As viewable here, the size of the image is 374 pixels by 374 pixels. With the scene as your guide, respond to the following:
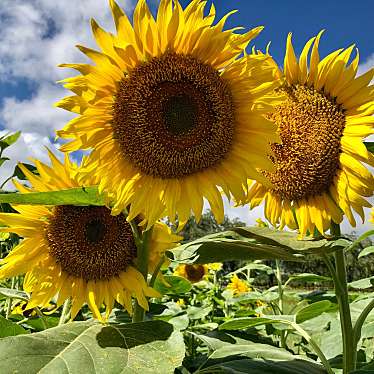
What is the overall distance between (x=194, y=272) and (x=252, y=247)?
16.8 feet

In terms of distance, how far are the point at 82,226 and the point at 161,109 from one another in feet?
1.80

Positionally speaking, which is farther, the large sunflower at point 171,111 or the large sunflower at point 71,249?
the large sunflower at point 71,249

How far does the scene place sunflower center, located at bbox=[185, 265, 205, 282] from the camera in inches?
256

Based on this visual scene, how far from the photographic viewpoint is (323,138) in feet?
6.39

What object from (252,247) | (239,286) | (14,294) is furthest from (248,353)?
(239,286)

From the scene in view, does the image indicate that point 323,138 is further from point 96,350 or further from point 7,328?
point 7,328

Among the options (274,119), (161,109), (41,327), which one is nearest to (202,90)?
(161,109)

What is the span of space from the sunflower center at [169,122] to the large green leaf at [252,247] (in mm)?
369

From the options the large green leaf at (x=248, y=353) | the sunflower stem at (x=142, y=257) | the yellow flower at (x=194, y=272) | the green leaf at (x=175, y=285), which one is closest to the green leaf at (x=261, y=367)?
the large green leaf at (x=248, y=353)

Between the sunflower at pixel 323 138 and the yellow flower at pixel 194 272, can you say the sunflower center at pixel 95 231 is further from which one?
the yellow flower at pixel 194 272

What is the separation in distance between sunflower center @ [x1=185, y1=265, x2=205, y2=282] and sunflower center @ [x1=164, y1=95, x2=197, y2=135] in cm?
461

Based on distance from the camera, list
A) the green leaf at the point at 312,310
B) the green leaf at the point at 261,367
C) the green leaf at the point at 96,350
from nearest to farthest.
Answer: the green leaf at the point at 96,350 → the green leaf at the point at 261,367 → the green leaf at the point at 312,310

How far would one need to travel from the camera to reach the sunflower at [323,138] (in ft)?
6.22

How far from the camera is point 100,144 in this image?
1.88 meters
